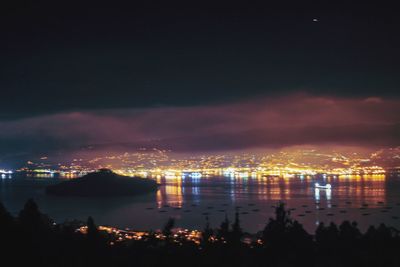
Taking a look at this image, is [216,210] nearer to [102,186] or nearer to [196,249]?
[102,186]

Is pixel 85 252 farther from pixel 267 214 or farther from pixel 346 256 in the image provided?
pixel 267 214

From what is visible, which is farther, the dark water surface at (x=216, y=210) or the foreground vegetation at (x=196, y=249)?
the dark water surface at (x=216, y=210)

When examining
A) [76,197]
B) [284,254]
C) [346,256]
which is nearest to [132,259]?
[284,254]

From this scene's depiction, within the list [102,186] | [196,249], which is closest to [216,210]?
[102,186]

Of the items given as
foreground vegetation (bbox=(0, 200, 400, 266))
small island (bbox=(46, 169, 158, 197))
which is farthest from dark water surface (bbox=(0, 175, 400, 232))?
foreground vegetation (bbox=(0, 200, 400, 266))

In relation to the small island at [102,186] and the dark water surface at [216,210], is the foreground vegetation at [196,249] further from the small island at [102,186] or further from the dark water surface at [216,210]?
the small island at [102,186]

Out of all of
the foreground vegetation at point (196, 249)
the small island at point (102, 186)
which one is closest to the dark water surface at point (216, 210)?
the small island at point (102, 186)

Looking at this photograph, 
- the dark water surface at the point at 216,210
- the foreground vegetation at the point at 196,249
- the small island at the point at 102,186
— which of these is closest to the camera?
the foreground vegetation at the point at 196,249
